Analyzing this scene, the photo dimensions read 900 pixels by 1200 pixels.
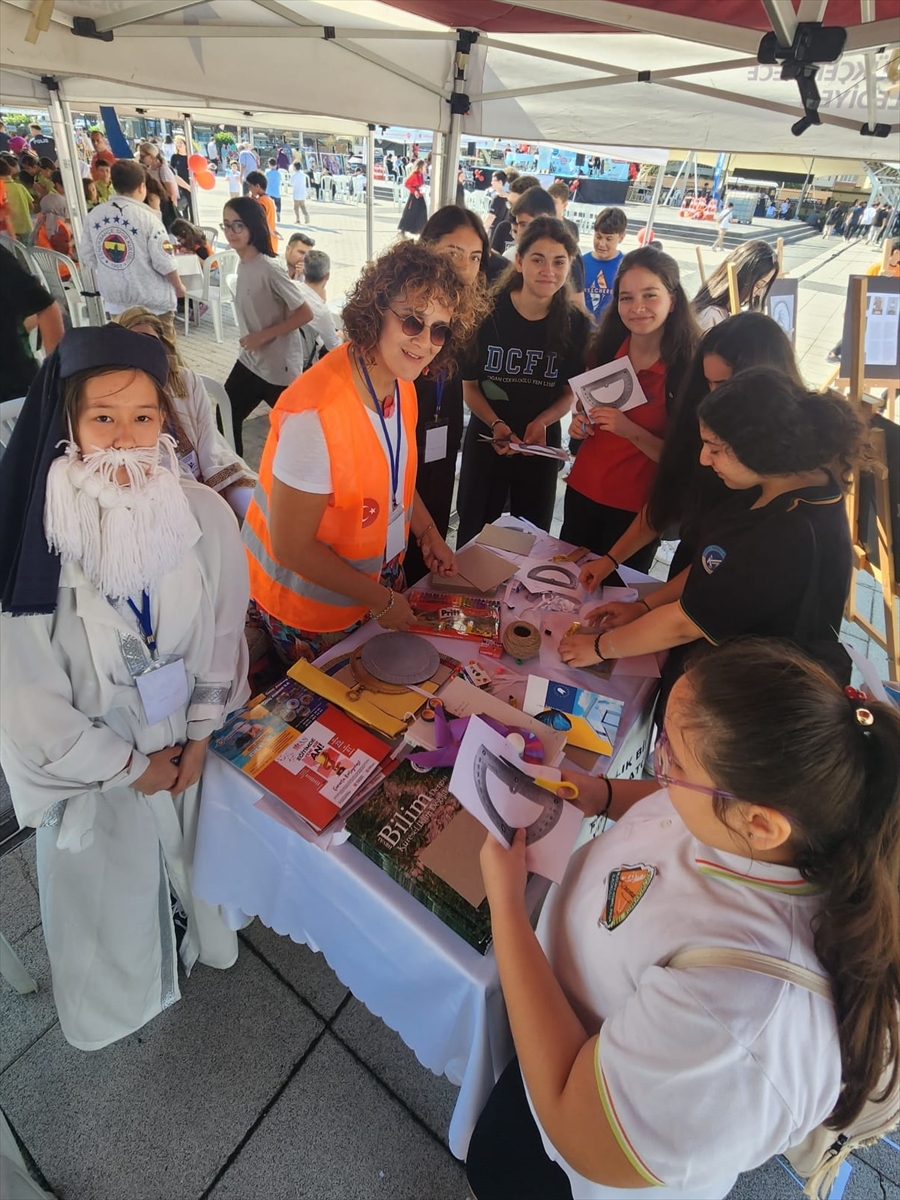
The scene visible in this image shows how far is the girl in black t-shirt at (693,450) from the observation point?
6.23ft

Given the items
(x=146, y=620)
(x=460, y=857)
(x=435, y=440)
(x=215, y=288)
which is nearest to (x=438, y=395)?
(x=435, y=440)

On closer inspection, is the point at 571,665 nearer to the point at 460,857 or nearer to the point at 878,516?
the point at 460,857

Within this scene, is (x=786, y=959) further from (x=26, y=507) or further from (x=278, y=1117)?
(x=278, y=1117)

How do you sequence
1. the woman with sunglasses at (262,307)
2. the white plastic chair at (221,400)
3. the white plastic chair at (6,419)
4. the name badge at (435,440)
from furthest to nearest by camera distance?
the woman with sunglasses at (262,307) → the white plastic chair at (221,400) → the name badge at (435,440) → the white plastic chair at (6,419)

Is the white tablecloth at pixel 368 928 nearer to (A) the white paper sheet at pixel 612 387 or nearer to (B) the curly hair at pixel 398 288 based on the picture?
(B) the curly hair at pixel 398 288

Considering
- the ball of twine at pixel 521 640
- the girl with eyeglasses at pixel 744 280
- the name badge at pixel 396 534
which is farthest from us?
the girl with eyeglasses at pixel 744 280

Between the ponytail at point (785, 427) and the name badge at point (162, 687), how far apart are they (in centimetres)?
134

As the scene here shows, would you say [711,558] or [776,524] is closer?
[776,524]

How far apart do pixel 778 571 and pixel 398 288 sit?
1117 millimetres

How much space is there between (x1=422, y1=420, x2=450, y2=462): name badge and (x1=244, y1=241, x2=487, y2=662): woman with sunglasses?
0.68m

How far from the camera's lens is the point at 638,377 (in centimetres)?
242

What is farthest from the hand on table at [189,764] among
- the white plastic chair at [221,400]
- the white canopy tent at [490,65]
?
the white canopy tent at [490,65]

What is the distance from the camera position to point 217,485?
7.97 feet

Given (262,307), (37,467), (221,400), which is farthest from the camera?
(262,307)
